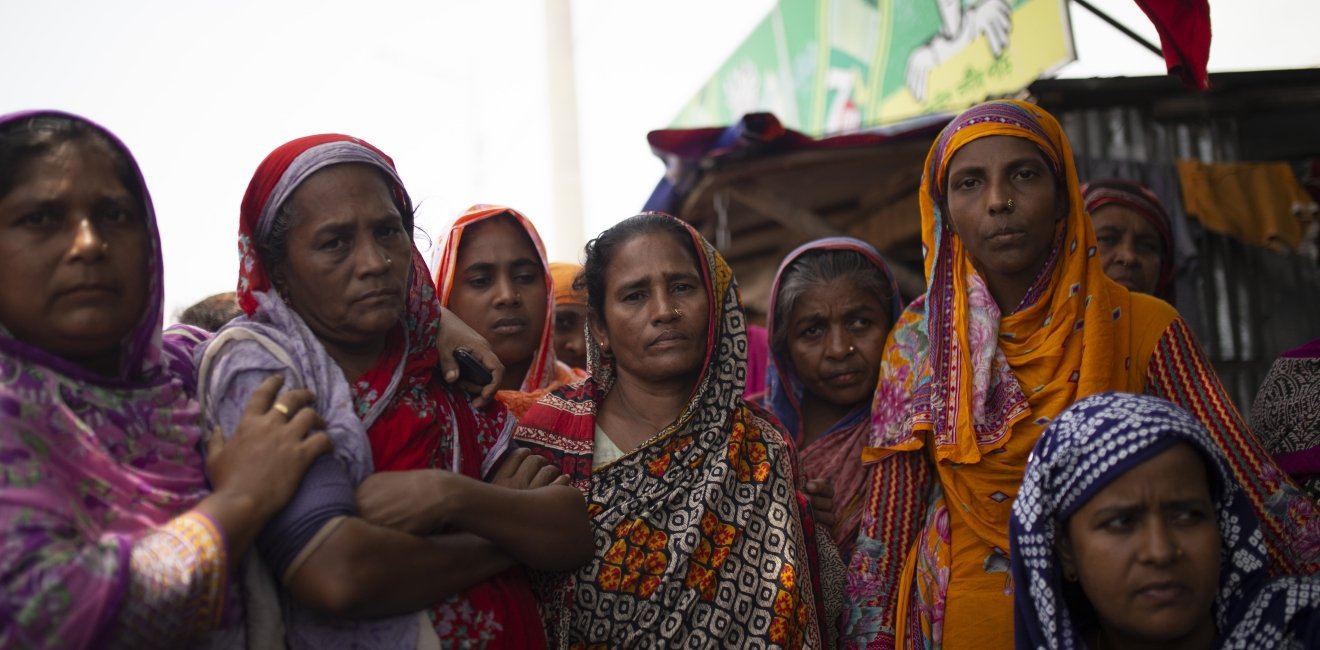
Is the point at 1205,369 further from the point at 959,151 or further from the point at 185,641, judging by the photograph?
the point at 185,641

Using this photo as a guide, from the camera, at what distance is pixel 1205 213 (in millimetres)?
5824

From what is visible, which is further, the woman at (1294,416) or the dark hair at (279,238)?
the woman at (1294,416)

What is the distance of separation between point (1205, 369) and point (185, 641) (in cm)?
255

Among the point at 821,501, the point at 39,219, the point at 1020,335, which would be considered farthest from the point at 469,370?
the point at 1020,335

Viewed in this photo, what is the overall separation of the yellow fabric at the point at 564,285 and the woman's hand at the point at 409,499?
94.4 inches

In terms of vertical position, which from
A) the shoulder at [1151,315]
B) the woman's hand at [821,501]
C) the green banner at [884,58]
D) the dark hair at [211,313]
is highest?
the green banner at [884,58]

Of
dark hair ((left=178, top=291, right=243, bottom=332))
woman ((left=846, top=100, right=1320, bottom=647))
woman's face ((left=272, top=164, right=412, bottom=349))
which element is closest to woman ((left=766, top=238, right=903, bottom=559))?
woman ((left=846, top=100, right=1320, bottom=647))

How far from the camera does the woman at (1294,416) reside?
9.49ft

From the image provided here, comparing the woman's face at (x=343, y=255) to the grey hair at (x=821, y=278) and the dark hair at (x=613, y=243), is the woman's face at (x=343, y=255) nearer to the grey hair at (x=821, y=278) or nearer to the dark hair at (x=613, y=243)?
the dark hair at (x=613, y=243)

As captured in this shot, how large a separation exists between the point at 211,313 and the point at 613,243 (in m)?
1.73

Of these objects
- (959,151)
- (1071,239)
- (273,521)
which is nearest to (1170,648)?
(1071,239)

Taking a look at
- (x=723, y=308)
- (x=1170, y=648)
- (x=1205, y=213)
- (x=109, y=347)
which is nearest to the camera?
(x=109, y=347)

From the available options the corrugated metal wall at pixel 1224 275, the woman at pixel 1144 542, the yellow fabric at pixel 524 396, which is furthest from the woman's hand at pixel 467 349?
the corrugated metal wall at pixel 1224 275

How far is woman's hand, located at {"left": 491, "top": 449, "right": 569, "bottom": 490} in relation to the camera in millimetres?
2430
